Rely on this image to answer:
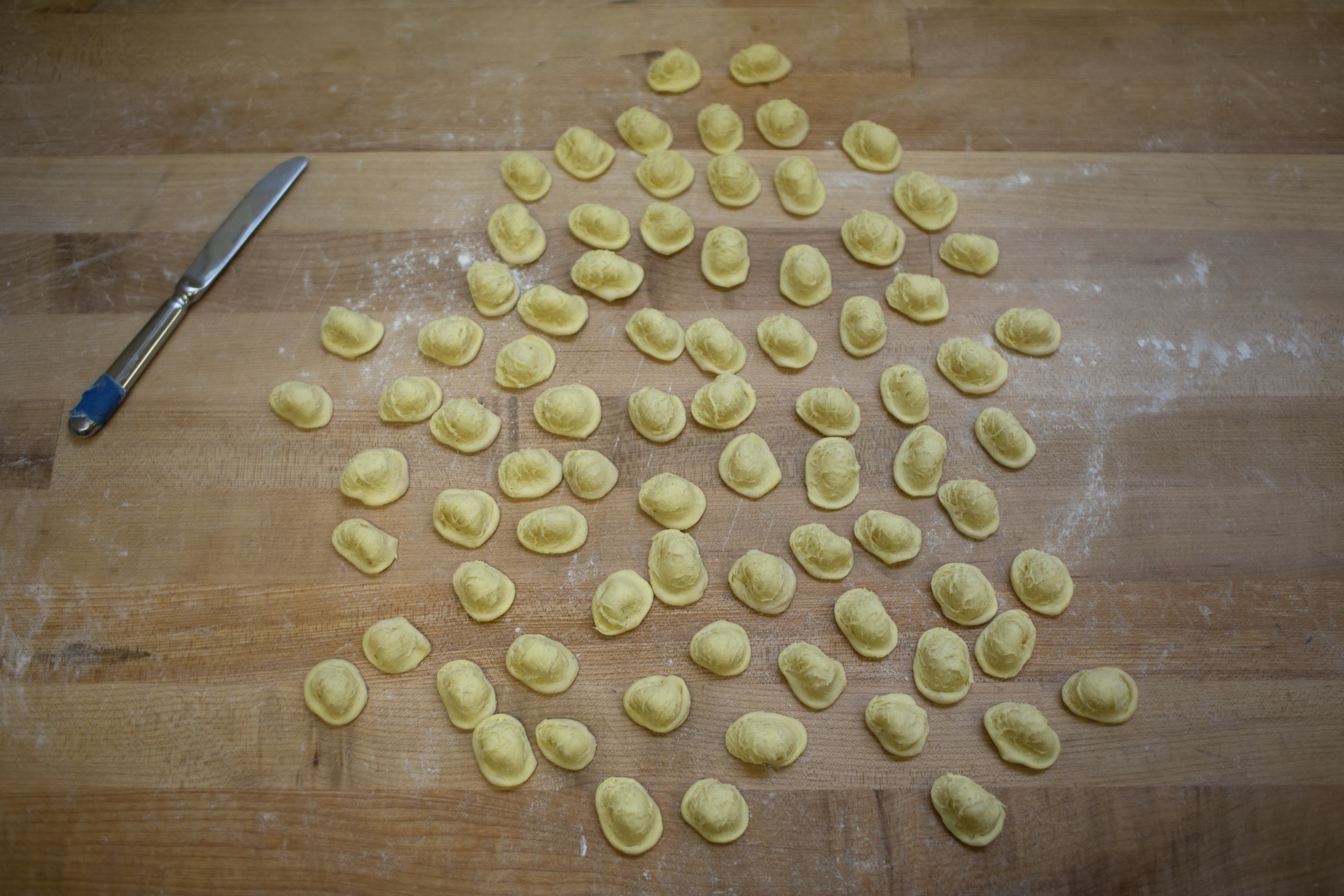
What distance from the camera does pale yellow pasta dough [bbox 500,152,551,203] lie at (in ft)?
5.37

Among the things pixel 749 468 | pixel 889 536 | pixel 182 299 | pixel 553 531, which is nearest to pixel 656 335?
pixel 749 468

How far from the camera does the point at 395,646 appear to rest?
53.3 inches

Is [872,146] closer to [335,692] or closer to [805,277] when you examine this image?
[805,277]

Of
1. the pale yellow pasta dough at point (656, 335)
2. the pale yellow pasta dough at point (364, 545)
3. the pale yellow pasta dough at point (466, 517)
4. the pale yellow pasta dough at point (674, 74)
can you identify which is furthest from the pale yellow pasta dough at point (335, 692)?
the pale yellow pasta dough at point (674, 74)

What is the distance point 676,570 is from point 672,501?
4.6 inches

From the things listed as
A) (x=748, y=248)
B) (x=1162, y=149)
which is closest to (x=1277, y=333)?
(x=1162, y=149)

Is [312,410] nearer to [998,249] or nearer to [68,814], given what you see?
[68,814]

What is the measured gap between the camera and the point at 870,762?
1.35m

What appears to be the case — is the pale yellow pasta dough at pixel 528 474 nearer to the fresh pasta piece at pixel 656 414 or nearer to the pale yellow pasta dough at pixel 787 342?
the fresh pasta piece at pixel 656 414

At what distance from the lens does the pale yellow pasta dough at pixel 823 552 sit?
142 centimetres

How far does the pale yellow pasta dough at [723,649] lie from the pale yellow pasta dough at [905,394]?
48 centimetres

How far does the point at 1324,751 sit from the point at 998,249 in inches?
39.5

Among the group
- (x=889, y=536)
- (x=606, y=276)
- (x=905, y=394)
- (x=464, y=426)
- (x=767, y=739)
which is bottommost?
(x=767, y=739)

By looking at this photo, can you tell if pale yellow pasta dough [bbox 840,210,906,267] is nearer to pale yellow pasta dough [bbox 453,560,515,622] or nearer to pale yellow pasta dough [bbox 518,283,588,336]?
pale yellow pasta dough [bbox 518,283,588,336]
